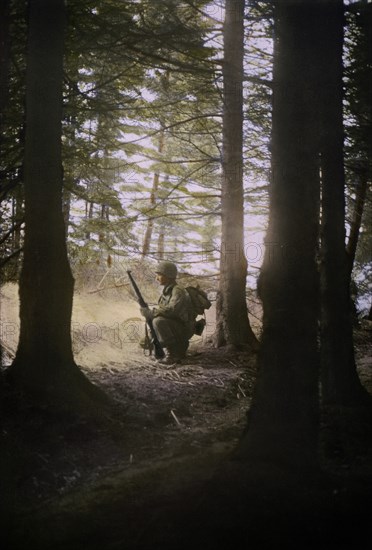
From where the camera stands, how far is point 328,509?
11.5 ft

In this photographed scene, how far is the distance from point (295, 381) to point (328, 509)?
118 cm

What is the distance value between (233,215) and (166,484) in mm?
7072

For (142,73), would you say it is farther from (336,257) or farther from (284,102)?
(336,257)

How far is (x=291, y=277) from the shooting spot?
14.5 ft

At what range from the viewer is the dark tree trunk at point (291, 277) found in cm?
430

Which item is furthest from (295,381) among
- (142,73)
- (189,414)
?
(142,73)

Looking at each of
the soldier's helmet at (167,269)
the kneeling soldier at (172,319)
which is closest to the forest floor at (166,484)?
the kneeling soldier at (172,319)

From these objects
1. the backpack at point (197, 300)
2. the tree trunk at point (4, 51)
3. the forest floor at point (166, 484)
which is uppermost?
the tree trunk at point (4, 51)

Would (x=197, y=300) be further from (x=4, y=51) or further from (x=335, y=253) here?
(x=4, y=51)

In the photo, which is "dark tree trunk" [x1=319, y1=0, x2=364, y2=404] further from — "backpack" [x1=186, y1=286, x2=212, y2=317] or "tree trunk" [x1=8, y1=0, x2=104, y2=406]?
"backpack" [x1=186, y1=286, x2=212, y2=317]

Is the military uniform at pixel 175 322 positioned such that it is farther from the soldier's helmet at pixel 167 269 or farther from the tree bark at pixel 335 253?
the tree bark at pixel 335 253

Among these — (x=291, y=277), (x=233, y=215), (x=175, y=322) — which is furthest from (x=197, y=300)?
(x=291, y=277)

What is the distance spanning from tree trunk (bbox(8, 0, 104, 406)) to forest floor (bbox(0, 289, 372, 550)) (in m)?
0.49

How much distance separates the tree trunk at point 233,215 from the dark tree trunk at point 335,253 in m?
3.86
